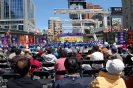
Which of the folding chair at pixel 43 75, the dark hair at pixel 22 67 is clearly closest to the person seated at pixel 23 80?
the dark hair at pixel 22 67

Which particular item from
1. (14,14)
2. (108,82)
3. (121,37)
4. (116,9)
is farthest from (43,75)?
(116,9)

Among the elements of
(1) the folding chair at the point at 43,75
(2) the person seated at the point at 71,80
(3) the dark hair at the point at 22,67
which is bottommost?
(1) the folding chair at the point at 43,75

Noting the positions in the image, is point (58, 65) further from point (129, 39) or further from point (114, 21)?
point (114, 21)

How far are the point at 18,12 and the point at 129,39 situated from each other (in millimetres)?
94257

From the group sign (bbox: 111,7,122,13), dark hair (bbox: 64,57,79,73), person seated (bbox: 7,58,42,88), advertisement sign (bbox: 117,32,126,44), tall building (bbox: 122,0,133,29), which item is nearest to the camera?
person seated (bbox: 7,58,42,88)

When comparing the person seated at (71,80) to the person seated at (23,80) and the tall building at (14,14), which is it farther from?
the tall building at (14,14)

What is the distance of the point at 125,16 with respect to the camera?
10475cm

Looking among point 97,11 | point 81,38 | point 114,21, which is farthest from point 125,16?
point 81,38

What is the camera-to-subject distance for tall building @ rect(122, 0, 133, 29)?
328ft

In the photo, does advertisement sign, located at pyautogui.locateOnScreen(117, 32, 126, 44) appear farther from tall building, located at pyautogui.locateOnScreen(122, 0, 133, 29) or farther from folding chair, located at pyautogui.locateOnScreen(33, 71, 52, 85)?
tall building, located at pyautogui.locateOnScreen(122, 0, 133, 29)

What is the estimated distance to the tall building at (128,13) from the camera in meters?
100

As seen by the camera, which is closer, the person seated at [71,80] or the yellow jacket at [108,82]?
the yellow jacket at [108,82]

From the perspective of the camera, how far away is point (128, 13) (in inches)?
4013

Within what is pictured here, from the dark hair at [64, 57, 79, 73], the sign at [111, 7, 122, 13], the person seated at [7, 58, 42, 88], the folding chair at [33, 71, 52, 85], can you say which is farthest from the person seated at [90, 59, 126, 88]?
the sign at [111, 7, 122, 13]
